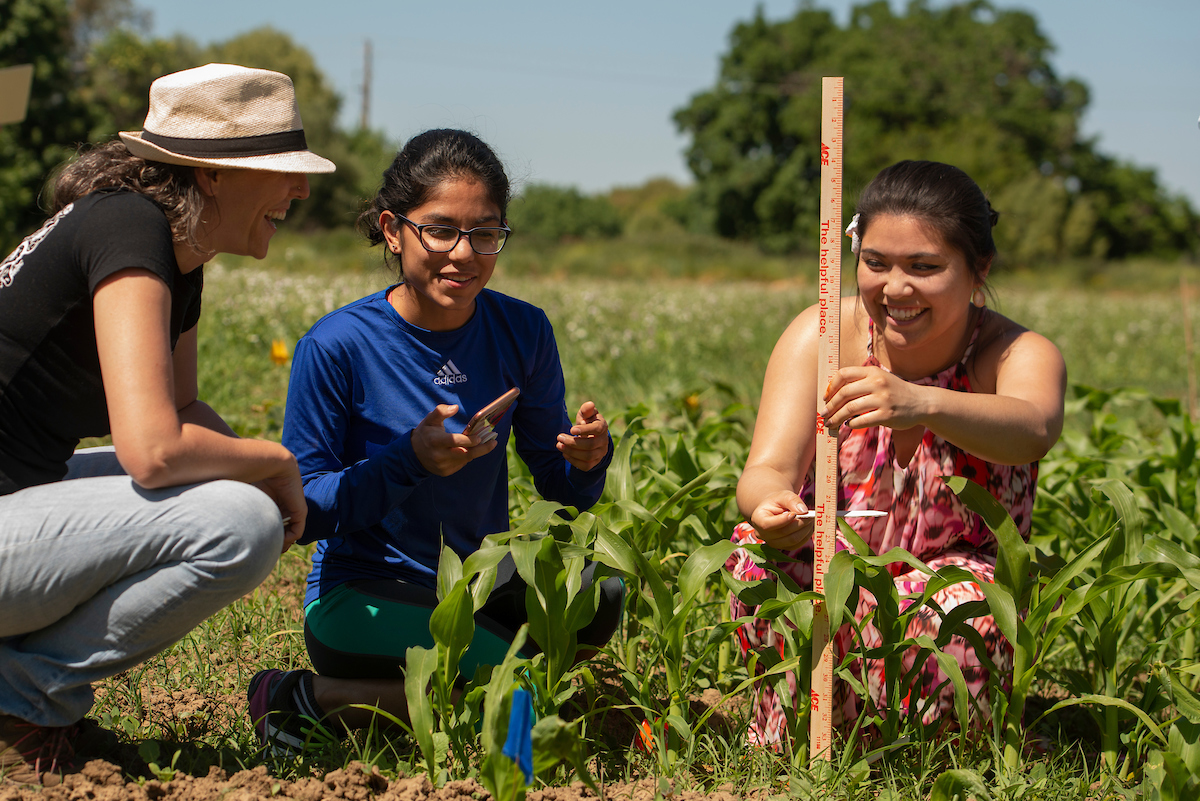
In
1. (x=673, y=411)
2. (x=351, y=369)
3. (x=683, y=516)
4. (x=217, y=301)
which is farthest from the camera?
(x=217, y=301)

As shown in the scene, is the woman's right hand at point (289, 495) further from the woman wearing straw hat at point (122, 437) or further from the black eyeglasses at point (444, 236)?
the black eyeglasses at point (444, 236)

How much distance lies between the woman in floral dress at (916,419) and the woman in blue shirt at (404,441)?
44 cm

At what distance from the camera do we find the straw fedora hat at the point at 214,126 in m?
1.76

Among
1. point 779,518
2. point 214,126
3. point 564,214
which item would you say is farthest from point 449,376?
point 564,214

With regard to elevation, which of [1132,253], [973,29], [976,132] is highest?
[973,29]

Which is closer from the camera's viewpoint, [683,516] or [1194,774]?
[1194,774]

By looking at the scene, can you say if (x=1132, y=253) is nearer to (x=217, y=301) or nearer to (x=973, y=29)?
(x=973, y=29)

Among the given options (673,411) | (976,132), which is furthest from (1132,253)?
(673,411)

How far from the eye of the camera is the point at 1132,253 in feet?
169

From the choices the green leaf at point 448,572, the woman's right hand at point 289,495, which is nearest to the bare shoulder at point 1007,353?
the green leaf at point 448,572

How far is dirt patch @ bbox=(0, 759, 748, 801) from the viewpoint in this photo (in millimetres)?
1647

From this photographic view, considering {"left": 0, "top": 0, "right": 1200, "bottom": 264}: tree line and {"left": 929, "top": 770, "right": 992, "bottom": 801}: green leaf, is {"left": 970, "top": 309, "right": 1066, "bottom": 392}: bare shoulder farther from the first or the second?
{"left": 0, "top": 0, "right": 1200, "bottom": 264}: tree line

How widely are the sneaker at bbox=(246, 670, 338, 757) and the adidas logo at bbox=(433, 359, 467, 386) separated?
76 centimetres

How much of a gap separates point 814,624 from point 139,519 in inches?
52.2
